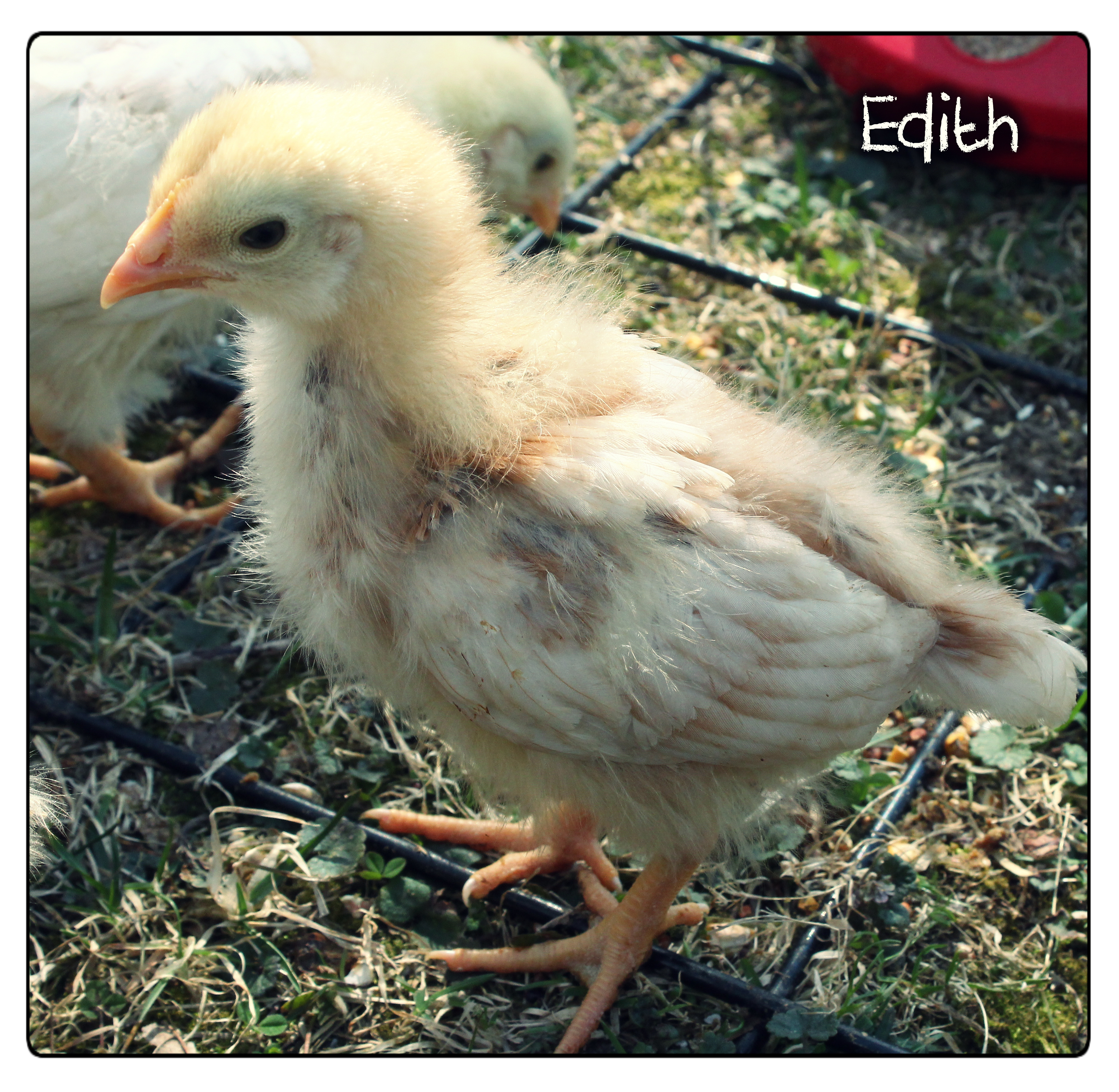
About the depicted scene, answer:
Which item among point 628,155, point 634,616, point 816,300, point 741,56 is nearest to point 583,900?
point 634,616

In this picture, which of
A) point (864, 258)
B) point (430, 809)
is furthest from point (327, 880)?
point (864, 258)

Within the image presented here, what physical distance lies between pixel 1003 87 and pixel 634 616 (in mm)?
2734

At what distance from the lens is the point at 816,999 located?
6.52 ft

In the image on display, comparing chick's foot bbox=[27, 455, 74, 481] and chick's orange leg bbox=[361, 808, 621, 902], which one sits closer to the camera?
chick's orange leg bbox=[361, 808, 621, 902]

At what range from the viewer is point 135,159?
7.33 ft

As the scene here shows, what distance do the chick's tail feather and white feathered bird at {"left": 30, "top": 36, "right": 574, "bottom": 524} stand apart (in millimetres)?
1109

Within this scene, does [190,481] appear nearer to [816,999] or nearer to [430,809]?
[430,809]

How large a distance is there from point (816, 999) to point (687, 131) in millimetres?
3057

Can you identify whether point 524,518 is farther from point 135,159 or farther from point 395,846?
point 135,159

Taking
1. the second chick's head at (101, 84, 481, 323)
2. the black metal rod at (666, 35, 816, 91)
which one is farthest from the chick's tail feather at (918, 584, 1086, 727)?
the black metal rod at (666, 35, 816, 91)

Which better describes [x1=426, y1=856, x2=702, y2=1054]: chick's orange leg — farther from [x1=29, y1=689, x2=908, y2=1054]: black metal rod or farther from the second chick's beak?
the second chick's beak

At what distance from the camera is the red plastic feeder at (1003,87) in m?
3.37

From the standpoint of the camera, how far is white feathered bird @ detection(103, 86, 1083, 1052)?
1.51m

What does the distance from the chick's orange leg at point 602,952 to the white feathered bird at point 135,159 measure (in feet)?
4.30
